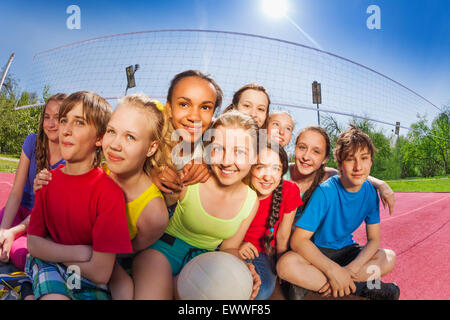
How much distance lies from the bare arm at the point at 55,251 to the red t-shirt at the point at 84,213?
0.09 feet

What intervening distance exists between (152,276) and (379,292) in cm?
122

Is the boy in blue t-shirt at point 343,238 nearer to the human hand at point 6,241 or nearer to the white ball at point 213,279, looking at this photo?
the white ball at point 213,279

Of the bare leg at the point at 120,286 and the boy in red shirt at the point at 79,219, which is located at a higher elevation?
the boy in red shirt at the point at 79,219

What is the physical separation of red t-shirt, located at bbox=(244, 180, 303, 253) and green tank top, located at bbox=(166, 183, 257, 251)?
0.32ft

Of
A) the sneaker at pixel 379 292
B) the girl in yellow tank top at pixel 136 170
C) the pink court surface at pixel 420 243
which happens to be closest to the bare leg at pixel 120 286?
the girl in yellow tank top at pixel 136 170

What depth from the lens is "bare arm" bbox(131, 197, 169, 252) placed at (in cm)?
111

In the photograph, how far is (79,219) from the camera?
1.07 meters

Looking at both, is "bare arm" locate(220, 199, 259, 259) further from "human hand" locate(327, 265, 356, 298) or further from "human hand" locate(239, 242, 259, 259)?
"human hand" locate(327, 265, 356, 298)

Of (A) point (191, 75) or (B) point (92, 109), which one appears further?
(A) point (191, 75)

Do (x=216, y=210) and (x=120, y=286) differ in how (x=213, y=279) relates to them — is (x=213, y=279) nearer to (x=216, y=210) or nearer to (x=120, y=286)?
(x=216, y=210)

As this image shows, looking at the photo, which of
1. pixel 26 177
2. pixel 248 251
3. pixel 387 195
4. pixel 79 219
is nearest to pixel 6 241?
pixel 26 177

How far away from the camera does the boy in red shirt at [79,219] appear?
3.37 ft

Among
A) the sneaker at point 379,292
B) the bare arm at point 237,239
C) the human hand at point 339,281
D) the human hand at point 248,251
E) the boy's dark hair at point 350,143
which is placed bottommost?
the sneaker at point 379,292

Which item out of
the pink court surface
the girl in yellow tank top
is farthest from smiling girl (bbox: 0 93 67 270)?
the pink court surface
